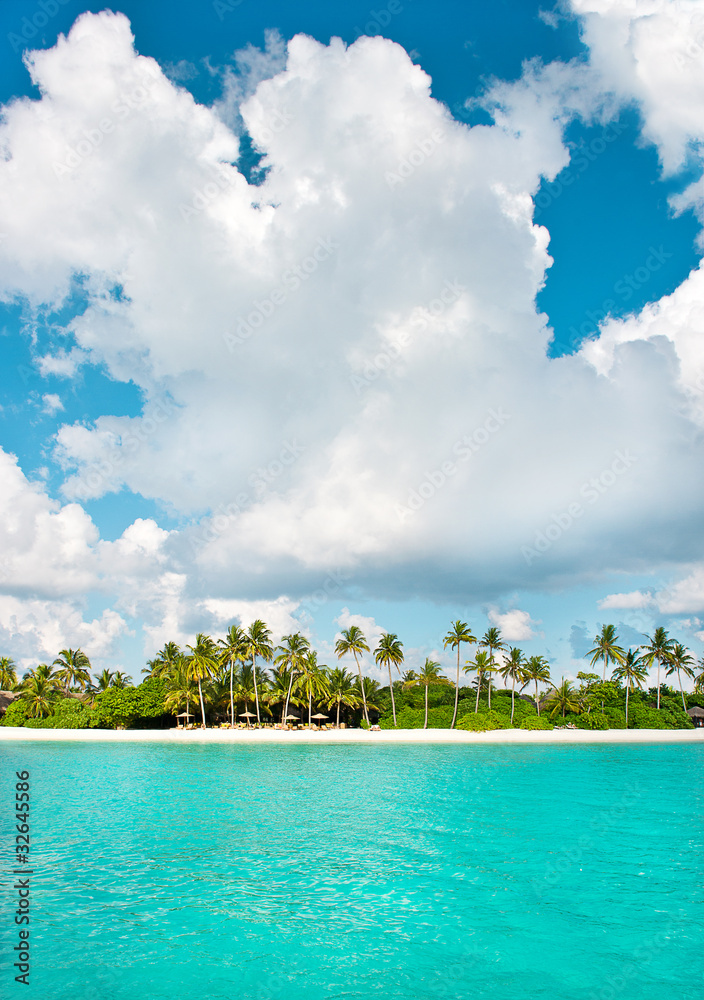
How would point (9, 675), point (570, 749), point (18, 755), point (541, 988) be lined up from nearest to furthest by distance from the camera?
point (541, 988) → point (18, 755) → point (570, 749) → point (9, 675)

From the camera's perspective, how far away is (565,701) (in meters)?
75.9

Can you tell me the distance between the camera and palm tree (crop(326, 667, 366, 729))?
243ft

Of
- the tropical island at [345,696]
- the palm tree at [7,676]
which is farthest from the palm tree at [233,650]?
the palm tree at [7,676]

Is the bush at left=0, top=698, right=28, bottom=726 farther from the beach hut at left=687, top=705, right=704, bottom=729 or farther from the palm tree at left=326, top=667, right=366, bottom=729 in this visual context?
the beach hut at left=687, top=705, right=704, bottom=729

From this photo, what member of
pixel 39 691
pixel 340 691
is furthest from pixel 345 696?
pixel 39 691

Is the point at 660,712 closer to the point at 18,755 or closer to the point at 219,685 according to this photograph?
the point at 219,685

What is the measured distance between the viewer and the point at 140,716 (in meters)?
71.1

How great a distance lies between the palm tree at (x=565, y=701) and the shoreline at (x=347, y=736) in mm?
4400

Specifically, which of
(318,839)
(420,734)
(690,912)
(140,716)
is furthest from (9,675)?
(690,912)

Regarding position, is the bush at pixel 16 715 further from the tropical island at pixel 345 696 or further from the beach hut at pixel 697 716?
the beach hut at pixel 697 716

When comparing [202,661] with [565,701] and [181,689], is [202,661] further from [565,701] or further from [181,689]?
[565,701]

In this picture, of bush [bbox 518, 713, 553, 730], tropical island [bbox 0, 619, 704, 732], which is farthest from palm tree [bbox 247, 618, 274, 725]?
bush [bbox 518, 713, 553, 730]

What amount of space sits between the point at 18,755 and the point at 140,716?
2464cm

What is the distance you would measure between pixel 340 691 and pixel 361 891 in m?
60.4
